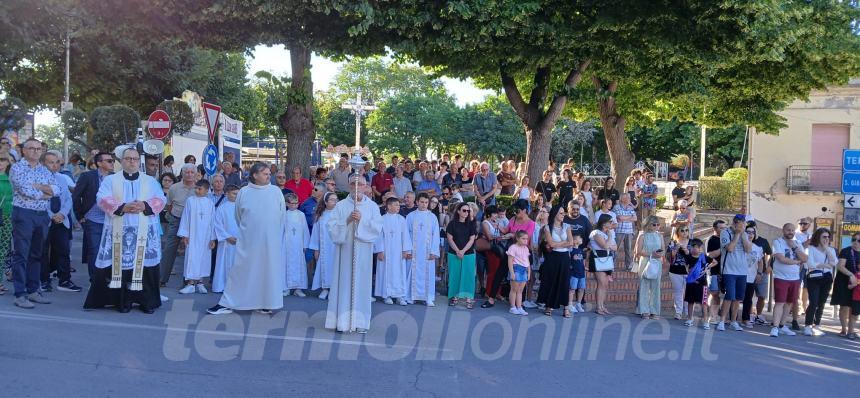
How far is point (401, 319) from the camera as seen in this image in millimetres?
9945

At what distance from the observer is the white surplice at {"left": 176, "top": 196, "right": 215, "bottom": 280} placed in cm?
1089

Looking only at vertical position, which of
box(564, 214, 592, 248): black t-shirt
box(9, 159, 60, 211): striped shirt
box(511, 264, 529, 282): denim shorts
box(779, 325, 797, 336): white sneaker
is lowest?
box(779, 325, 797, 336): white sneaker

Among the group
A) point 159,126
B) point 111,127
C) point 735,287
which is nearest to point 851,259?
point 735,287

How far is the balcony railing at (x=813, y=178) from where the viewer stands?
29359 mm

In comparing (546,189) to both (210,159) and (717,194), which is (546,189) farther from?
(717,194)

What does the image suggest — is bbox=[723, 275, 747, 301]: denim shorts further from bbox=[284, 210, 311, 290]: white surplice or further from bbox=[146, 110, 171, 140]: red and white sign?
bbox=[146, 110, 171, 140]: red and white sign

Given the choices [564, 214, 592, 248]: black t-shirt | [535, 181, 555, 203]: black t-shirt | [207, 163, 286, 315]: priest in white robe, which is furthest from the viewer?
[535, 181, 555, 203]: black t-shirt

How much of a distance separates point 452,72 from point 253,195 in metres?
9.88

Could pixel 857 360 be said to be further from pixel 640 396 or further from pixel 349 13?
pixel 349 13

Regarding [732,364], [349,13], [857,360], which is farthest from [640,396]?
[349,13]

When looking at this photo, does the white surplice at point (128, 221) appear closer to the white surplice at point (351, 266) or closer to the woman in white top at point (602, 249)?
the white surplice at point (351, 266)

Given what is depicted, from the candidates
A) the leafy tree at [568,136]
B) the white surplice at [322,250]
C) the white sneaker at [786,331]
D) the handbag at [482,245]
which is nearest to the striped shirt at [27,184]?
the white surplice at [322,250]

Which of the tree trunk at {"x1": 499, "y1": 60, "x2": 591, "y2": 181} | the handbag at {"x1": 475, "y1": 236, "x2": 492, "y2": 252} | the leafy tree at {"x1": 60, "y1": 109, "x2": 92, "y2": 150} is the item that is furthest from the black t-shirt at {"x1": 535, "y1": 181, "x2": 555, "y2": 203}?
the leafy tree at {"x1": 60, "y1": 109, "x2": 92, "y2": 150}

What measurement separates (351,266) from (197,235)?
3317mm
